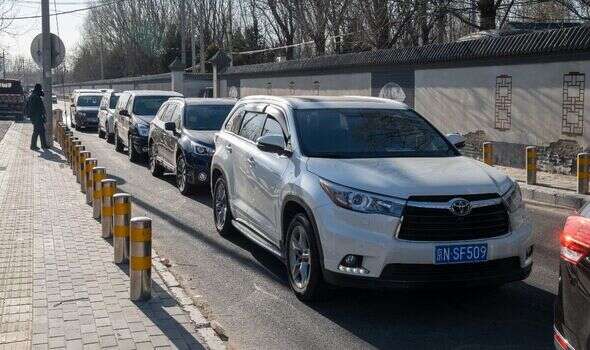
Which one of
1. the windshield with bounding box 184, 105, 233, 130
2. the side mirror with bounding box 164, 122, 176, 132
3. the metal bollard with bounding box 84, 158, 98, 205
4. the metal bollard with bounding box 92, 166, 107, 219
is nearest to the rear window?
the windshield with bounding box 184, 105, 233, 130

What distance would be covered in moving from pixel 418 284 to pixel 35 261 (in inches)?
156

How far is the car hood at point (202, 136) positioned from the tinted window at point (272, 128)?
4.97 metres

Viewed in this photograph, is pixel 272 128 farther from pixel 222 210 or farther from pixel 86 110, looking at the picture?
pixel 86 110

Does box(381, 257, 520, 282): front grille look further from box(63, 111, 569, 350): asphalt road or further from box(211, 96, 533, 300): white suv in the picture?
box(63, 111, 569, 350): asphalt road

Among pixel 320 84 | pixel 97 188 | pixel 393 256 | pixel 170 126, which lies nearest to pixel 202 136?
pixel 170 126

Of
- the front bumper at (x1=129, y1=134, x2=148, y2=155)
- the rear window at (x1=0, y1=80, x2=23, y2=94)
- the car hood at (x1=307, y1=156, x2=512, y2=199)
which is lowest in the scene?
the front bumper at (x1=129, y1=134, x2=148, y2=155)

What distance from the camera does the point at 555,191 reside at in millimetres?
12633

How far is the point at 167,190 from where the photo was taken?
13.5 meters

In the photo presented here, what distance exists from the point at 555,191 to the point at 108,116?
55.5ft

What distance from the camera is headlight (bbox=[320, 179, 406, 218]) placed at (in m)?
5.47

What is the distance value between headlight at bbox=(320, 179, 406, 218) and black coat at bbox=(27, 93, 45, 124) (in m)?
16.7

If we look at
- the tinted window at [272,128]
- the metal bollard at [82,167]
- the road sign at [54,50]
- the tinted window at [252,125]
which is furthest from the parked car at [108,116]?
the tinted window at [272,128]

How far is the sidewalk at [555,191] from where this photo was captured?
39.3ft

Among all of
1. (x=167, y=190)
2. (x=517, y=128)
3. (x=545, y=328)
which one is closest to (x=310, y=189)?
(x=545, y=328)
